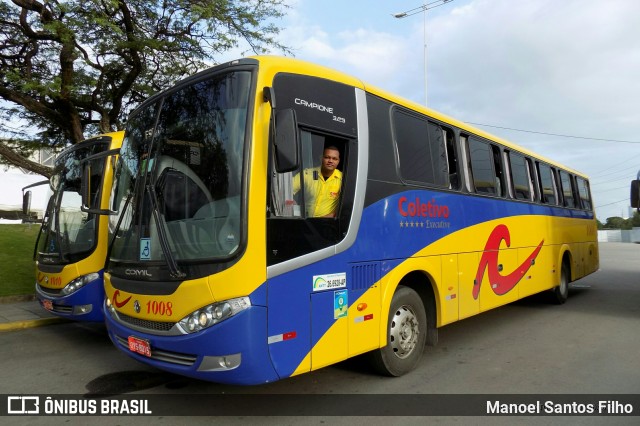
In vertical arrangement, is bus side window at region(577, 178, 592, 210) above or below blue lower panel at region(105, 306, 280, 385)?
above

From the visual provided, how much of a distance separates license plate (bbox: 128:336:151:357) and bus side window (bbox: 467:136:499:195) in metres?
4.93

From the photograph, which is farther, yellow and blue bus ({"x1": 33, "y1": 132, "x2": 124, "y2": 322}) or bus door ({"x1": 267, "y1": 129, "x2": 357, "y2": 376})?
yellow and blue bus ({"x1": 33, "y1": 132, "x2": 124, "y2": 322})

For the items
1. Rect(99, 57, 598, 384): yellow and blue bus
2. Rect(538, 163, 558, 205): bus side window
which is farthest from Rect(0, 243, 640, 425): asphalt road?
Rect(538, 163, 558, 205): bus side window

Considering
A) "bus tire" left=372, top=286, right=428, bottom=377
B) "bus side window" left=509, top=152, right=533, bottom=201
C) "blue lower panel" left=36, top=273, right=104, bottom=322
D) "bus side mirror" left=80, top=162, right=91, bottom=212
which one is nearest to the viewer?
"bus tire" left=372, top=286, right=428, bottom=377

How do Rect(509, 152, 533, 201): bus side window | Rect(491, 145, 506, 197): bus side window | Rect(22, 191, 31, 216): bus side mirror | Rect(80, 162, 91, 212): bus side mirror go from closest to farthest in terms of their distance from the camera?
1. Rect(80, 162, 91, 212): bus side mirror
2. Rect(491, 145, 506, 197): bus side window
3. Rect(22, 191, 31, 216): bus side mirror
4. Rect(509, 152, 533, 201): bus side window

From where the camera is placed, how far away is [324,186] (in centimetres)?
426

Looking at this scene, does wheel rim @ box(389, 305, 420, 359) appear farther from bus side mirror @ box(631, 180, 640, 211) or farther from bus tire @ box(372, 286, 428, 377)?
bus side mirror @ box(631, 180, 640, 211)

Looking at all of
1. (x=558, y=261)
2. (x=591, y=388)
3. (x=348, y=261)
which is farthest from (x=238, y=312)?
(x=558, y=261)

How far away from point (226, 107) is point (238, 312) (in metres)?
1.72

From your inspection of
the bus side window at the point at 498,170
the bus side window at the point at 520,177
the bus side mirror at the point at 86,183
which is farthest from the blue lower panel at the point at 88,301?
the bus side window at the point at 520,177

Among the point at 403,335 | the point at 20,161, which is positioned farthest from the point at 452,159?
the point at 20,161

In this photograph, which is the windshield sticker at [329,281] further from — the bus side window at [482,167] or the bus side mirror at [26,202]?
the bus side mirror at [26,202]

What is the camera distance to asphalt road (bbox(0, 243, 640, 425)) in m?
4.55

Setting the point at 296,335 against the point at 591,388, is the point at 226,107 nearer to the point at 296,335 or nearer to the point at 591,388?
the point at 296,335
